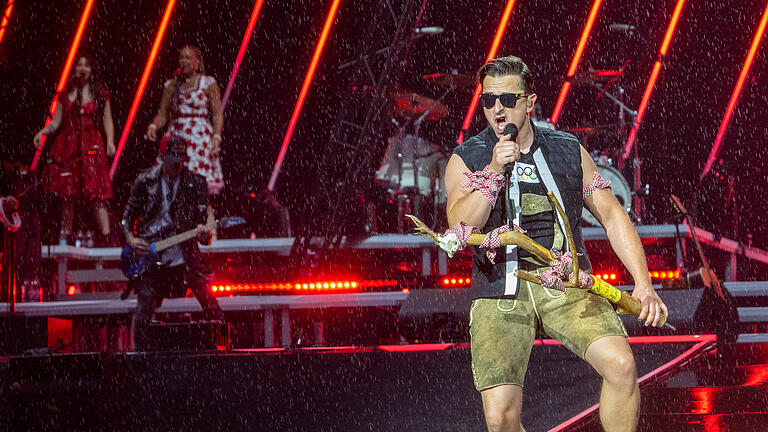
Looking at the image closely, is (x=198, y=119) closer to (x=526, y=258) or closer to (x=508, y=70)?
(x=508, y=70)

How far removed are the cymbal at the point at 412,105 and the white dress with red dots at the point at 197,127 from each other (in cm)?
236

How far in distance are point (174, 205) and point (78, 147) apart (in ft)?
7.70

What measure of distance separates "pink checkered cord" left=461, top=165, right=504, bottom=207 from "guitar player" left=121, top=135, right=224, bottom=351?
4287mm

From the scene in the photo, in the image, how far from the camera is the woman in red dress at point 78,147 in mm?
8383

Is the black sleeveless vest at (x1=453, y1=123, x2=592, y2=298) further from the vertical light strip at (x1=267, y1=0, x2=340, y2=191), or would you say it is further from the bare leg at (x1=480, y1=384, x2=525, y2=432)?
the vertical light strip at (x1=267, y1=0, x2=340, y2=191)

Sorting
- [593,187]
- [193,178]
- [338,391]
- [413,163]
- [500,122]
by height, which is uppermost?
[500,122]

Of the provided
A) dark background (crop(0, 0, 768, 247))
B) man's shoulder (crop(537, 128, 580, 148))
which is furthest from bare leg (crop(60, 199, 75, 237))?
man's shoulder (crop(537, 128, 580, 148))

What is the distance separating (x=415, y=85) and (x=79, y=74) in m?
5.74

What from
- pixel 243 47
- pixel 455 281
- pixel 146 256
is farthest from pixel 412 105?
pixel 146 256

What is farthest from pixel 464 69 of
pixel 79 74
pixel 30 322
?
pixel 30 322

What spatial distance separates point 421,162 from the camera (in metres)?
10.5

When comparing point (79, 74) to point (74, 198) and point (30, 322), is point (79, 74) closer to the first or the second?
point (74, 198)

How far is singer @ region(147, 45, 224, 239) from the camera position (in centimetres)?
833

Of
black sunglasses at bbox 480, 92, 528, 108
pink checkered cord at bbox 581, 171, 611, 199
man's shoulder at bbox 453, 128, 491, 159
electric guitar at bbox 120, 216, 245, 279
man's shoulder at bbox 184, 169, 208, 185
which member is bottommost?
electric guitar at bbox 120, 216, 245, 279
